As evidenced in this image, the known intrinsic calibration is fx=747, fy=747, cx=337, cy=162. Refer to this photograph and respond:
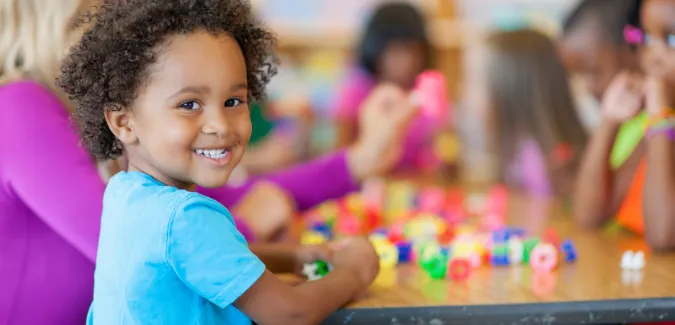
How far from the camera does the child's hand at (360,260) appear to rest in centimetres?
93

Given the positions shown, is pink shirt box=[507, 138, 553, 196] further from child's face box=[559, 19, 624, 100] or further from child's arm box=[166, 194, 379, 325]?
child's arm box=[166, 194, 379, 325]

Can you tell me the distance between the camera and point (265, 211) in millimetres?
1328

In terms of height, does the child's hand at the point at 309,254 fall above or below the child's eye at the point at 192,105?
below

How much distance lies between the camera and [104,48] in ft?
2.71

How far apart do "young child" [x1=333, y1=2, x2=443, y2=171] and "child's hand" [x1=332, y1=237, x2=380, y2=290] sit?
1.62 meters

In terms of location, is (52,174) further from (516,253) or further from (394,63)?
(394,63)

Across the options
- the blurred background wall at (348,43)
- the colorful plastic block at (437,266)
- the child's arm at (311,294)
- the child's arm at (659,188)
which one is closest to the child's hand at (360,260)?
the child's arm at (311,294)

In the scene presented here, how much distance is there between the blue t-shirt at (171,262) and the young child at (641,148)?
770 mm

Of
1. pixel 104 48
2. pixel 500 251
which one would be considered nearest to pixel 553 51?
pixel 500 251

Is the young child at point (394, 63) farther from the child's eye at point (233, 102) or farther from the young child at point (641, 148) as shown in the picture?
the child's eye at point (233, 102)

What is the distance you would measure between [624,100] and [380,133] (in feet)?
1.53

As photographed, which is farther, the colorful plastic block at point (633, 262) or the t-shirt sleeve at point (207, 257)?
the colorful plastic block at point (633, 262)

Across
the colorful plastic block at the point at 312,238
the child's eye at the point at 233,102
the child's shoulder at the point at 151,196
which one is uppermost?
the child's eye at the point at 233,102

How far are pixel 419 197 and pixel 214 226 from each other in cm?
115
